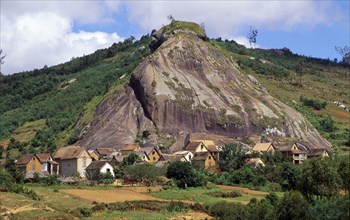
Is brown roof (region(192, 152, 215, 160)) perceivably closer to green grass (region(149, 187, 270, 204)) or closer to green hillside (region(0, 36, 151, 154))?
green grass (region(149, 187, 270, 204))

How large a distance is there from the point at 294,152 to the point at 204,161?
1347 centimetres

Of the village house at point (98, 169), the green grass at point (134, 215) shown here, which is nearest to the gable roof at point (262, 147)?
the village house at point (98, 169)

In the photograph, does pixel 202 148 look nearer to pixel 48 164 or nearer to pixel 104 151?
pixel 104 151

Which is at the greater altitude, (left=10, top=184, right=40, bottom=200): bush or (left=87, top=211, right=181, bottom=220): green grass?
(left=10, top=184, right=40, bottom=200): bush

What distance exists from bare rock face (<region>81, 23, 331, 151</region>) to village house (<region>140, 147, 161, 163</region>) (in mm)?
6370

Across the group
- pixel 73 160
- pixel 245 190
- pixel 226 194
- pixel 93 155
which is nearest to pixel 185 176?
pixel 245 190

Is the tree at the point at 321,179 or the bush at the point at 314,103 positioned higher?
the bush at the point at 314,103

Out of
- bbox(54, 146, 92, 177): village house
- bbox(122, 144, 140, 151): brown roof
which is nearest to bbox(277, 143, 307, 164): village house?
bbox(122, 144, 140, 151): brown roof

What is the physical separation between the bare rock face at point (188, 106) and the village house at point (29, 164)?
1091 centimetres

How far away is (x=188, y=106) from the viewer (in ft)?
326

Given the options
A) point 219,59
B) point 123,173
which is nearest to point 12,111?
point 219,59

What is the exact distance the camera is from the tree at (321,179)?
44.5m

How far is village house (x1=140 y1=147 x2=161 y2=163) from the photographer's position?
278ft

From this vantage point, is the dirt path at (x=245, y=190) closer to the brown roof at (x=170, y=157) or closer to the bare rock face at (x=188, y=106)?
the brown roof at (x=170, y=157)
